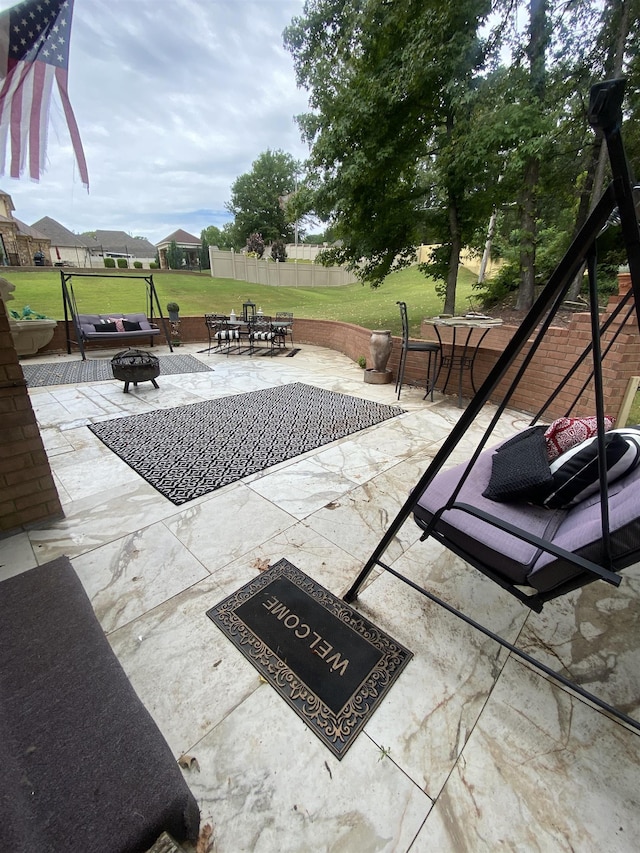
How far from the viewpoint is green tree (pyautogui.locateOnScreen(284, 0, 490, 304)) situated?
5523 mm

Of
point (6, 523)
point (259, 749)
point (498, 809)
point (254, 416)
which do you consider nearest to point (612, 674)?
point (498, 809)

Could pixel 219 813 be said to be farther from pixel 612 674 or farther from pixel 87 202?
pixel 87 202

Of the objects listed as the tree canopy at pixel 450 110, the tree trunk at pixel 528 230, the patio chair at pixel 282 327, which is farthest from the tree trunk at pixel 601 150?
the patio chair at pixel 282 327

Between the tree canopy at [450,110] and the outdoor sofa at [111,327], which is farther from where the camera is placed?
the outdoor sofa at [111,327]

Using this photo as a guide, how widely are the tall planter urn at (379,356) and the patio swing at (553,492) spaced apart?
367 cm

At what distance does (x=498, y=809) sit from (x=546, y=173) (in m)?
9.25

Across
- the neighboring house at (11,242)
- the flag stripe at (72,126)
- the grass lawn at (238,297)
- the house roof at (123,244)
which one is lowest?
the grass lawn at (238,297)

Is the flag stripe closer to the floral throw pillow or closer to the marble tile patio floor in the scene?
the marble tile patio floor

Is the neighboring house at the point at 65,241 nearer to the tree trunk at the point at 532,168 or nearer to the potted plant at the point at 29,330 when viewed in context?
the potted plant at the point at 29,330

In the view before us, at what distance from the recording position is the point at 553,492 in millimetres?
1356

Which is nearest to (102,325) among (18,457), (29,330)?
(29,330)

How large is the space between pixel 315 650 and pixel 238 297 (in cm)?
1763

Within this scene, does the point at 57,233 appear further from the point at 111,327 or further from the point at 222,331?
the point at 222,331

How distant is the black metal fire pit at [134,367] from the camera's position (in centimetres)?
458
